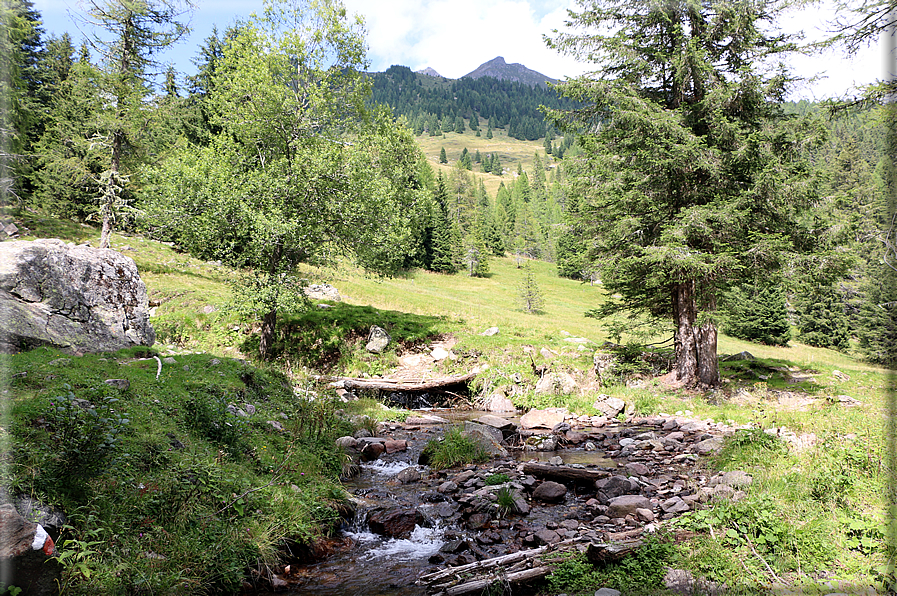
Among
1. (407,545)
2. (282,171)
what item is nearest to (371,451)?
(407,545)

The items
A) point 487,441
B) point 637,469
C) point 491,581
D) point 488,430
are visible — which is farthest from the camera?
point 488,430

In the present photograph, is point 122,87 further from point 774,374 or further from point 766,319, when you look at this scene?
point 766,319

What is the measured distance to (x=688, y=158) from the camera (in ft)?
44.0

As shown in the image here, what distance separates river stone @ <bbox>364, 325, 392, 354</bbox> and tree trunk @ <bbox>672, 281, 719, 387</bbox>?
11.8 metres

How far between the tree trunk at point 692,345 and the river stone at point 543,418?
460cm

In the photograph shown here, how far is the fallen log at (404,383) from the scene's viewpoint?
16.6 m

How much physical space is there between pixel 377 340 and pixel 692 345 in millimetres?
12502

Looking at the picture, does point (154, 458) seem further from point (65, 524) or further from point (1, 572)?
point (1, 572)

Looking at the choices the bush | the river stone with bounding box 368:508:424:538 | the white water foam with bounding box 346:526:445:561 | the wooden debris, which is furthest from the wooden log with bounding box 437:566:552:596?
the bush

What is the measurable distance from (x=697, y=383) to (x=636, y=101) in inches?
377

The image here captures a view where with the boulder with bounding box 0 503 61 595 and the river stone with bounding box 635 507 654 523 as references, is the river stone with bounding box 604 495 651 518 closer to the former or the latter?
the river stone with bounding box 635 507 654 523

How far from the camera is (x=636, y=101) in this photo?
14.0 metres

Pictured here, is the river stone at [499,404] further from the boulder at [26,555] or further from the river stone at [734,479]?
the boulder at [26,555]

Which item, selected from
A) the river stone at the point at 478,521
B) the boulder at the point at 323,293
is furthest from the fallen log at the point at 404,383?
the river stone at the point at 478,521
